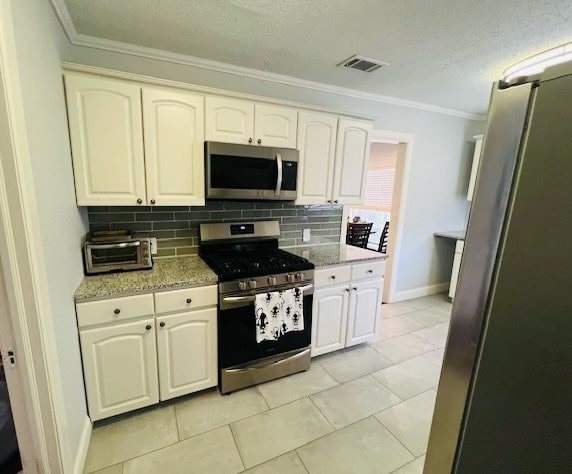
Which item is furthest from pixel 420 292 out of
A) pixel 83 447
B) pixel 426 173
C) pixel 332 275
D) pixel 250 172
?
pixel 83 447

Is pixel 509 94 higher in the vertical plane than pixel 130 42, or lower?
lower

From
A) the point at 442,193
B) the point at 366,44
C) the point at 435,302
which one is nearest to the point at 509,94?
the point at 366,44

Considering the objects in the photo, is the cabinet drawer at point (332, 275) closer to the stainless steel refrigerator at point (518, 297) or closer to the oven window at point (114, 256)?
the oven window at point (114, 256)

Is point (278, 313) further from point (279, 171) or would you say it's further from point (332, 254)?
point (279, 171)

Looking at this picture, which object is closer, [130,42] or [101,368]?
[101,368]

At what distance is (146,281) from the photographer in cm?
178

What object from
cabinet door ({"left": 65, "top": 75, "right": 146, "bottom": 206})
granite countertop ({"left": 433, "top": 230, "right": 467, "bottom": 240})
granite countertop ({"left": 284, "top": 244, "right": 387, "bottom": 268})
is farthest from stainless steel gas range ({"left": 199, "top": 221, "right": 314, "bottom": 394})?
granite countertop ({"left": 433, "top": 230, "right": 467, "bottom": 240})

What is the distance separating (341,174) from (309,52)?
1.01 m

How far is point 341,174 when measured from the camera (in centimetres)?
260

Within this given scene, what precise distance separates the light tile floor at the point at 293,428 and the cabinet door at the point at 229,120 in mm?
1929

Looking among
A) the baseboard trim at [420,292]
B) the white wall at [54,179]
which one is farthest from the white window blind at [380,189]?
the white wall at [54,179]

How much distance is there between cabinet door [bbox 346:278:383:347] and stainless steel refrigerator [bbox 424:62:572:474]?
5.85 feet

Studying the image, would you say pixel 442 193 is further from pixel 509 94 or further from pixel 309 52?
pixel 509 94

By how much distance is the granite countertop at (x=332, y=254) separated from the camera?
2400mm
